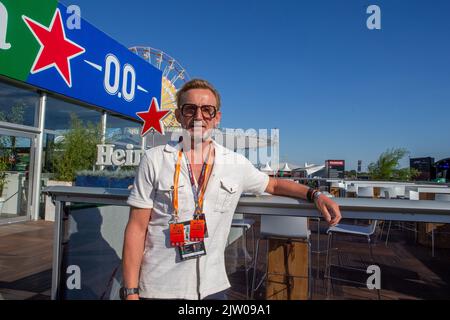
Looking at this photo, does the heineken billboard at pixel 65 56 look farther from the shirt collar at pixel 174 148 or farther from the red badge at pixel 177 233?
the red badge at pixel 177 233

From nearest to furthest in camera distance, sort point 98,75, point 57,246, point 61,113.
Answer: point 57,246
point 61,113
point 98,75

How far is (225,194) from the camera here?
123 centimetres

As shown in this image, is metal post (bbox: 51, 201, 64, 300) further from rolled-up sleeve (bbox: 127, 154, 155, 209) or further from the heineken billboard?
the heineken billboard

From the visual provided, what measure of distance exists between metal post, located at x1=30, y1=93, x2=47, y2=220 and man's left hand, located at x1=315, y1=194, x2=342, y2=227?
7.42m

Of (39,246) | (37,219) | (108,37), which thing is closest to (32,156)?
(37,219)

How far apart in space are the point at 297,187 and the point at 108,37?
31.5ft

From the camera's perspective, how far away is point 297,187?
135 centimetres

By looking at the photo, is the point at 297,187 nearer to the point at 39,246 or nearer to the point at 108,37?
the point at 39,246

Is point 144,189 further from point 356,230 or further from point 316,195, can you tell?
point 356,230

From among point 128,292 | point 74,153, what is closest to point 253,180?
point 128,292

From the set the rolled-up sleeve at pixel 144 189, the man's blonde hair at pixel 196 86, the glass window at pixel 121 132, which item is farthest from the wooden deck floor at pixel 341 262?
the glass window at pixel 121 132

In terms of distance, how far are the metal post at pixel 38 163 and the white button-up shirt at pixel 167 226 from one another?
698cm

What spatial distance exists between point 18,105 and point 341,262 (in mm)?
7401

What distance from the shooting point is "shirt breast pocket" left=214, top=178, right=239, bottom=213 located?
1.23m
